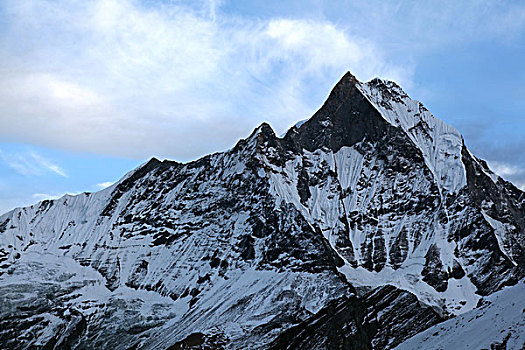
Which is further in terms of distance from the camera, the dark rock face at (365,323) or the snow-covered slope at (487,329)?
the dark rock face at (365,323)

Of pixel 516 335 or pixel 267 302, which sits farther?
pixel 267 302

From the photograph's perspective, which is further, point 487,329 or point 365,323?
point 365,323

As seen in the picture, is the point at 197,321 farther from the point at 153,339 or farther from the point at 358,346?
the point at 358,346

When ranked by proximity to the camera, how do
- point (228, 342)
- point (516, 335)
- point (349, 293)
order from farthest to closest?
point (349, 293), point (228, 342), point (516, 335)

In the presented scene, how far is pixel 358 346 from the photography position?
156125 mm

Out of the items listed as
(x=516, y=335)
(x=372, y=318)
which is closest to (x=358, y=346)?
(x=372, y=318)

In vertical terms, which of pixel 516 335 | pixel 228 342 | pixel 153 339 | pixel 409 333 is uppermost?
pixel 153 339


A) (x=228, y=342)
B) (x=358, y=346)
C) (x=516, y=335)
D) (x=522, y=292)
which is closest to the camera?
(x=516, y=335)

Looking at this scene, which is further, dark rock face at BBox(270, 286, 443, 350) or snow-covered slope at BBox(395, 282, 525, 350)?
dark rock face at BBox(270, 286, 443, 350)

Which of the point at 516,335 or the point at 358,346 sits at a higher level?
the point at 358,346

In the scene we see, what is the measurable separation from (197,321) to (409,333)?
60361 millimetres

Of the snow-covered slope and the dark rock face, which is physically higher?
the dark rock face

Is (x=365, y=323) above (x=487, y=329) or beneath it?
above

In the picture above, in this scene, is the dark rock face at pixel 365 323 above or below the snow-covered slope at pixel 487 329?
above
